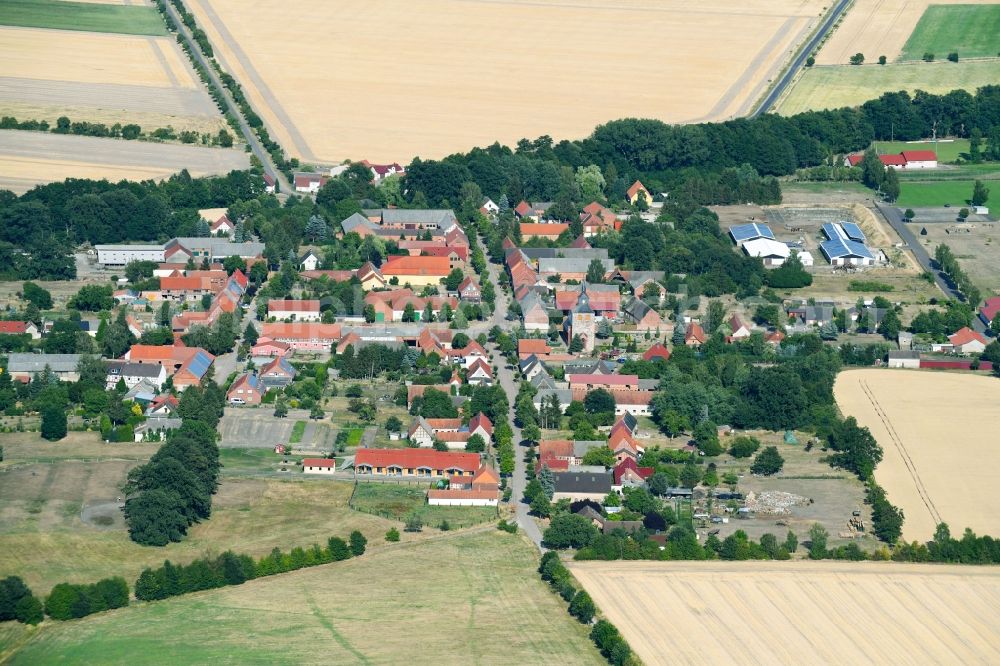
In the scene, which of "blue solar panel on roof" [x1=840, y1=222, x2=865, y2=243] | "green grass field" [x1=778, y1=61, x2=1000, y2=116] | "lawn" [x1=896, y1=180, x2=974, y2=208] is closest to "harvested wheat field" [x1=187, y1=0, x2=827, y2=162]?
"green grass field" [x1=778, y1=61, x2=1000, y2=116]

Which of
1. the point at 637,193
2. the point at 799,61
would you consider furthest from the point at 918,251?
the point at 799,61

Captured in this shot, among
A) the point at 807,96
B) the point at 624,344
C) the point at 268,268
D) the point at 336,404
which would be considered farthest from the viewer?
the point at 807,96

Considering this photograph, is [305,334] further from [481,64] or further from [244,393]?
[481,64]

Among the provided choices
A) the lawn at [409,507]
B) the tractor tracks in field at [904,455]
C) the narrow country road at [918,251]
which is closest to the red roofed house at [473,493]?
the lawn at [409,507]

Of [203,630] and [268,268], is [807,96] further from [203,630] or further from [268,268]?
[203,630]

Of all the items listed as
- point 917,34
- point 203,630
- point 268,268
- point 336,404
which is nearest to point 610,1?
point 917,34

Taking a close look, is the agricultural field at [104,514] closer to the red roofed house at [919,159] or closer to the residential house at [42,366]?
the residential house at [42,366]

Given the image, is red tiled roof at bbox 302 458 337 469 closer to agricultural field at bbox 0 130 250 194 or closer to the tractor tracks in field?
the tractor tracks in field
